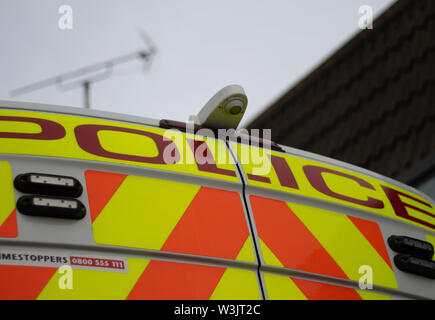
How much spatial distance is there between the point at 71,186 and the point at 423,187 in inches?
236

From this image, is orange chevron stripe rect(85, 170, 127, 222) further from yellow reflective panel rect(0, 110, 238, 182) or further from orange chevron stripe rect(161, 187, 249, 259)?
orange chevron stripe rect(161, 187, 249, 259)

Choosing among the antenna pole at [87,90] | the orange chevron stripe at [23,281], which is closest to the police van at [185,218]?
the orange chevron stripe at [23,281]

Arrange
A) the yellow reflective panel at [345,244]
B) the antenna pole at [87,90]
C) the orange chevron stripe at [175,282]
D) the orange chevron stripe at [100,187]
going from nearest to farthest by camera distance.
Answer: the orange chevron stripe at [175,282], the orange chevron stripe at [100,187], the yellow reflective panel at [345,244], the antenna pole at [87,90]

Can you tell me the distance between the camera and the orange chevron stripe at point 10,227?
169 cm

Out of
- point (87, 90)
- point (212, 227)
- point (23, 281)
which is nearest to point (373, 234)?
point (212, 227)

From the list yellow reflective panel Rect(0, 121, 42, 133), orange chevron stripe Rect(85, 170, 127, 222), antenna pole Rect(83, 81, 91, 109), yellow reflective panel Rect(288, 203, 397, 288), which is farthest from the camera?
antenna pole Rect(83, 81, 91, 109)

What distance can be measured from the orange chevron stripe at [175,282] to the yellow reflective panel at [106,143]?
343 mm

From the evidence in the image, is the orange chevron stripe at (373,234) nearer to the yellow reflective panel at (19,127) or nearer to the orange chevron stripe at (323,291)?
the orange chevron stripe at (323,291)

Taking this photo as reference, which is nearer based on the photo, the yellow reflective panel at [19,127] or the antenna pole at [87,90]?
the yellow reflective panel at [19,127]

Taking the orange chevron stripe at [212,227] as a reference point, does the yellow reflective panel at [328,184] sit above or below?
above

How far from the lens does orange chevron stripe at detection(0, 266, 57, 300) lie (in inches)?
62.7

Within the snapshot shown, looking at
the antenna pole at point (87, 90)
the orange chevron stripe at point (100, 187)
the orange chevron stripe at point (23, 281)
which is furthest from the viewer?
the antenna pole at point (87, 90)

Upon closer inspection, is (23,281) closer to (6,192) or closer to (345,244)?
(6,192)

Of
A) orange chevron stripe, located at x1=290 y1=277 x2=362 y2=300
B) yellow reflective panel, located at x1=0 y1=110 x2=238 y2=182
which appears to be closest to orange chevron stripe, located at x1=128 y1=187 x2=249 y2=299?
yellow reflective panel, located at x1=0 y1=110 x2=238 y2=182
